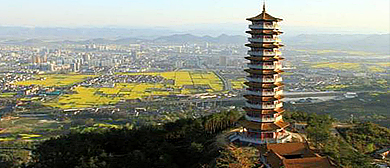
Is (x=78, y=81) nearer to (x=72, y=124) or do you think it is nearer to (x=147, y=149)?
(x=72, y=124)

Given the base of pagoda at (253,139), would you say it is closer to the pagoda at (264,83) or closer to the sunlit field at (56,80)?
the pagoda at (264,83)

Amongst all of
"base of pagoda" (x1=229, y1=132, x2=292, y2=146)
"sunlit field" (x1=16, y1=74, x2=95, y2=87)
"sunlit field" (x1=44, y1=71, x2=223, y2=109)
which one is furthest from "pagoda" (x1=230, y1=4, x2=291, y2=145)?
"sunlit field" (x1=16, y1=74, x2=95, y2=87)

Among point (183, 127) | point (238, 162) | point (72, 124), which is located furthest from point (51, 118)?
point (238, 162)

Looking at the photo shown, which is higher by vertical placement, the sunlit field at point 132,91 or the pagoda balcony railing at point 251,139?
the pagoda balcony railing at point 251,139

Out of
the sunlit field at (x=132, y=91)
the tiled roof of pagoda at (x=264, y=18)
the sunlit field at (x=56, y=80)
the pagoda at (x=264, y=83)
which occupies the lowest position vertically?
the sunlit field at (x=132, y=91)

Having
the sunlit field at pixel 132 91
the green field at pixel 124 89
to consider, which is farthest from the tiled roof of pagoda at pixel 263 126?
the green field at pixel 124 89

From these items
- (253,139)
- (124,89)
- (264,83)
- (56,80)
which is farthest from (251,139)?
(56,80)
